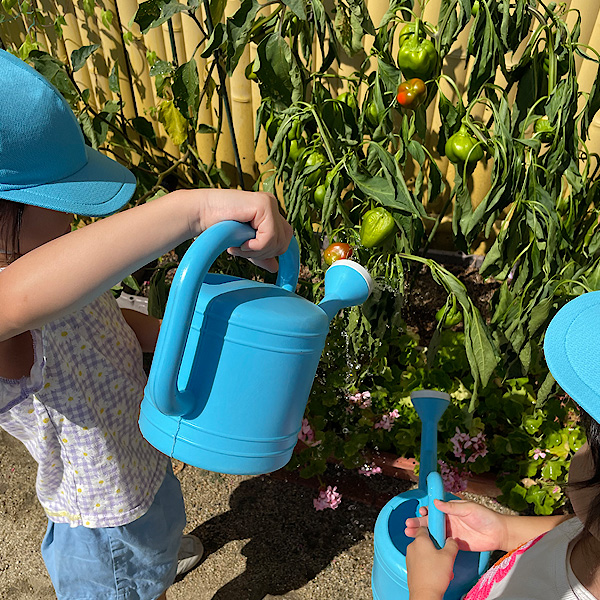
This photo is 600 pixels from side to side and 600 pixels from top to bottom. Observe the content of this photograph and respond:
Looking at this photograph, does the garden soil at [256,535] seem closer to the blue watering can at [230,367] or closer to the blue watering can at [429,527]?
the blue watering can at [429,527]

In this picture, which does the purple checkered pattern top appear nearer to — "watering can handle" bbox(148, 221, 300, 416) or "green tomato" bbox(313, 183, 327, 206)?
"watering can handle" bbox(148, 221, 300, 416)

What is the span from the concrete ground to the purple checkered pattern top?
22.9 inches

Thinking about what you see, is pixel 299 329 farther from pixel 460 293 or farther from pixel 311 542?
pixel 311 542

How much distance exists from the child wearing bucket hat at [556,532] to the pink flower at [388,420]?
21.9 inches

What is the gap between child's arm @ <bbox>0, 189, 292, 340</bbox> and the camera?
2.02 ft

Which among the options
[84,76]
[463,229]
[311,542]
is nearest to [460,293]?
[463,229]

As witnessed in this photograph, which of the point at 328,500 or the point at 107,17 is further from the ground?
the point at 107,17

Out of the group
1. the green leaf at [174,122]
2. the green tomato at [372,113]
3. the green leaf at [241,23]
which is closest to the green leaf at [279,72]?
the green leaf at [241,23]

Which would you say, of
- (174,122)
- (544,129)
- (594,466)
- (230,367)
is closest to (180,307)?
(230,367)

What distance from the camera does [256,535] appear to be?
1587 mm

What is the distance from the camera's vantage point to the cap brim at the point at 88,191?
0.70m

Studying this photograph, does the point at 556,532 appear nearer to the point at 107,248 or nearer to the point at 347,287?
the point at 347,287

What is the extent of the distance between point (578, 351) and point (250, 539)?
1214mm

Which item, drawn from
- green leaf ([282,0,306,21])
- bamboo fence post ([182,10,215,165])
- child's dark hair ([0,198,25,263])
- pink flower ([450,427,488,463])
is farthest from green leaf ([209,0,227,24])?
pink flower ([450,427,488,463])
